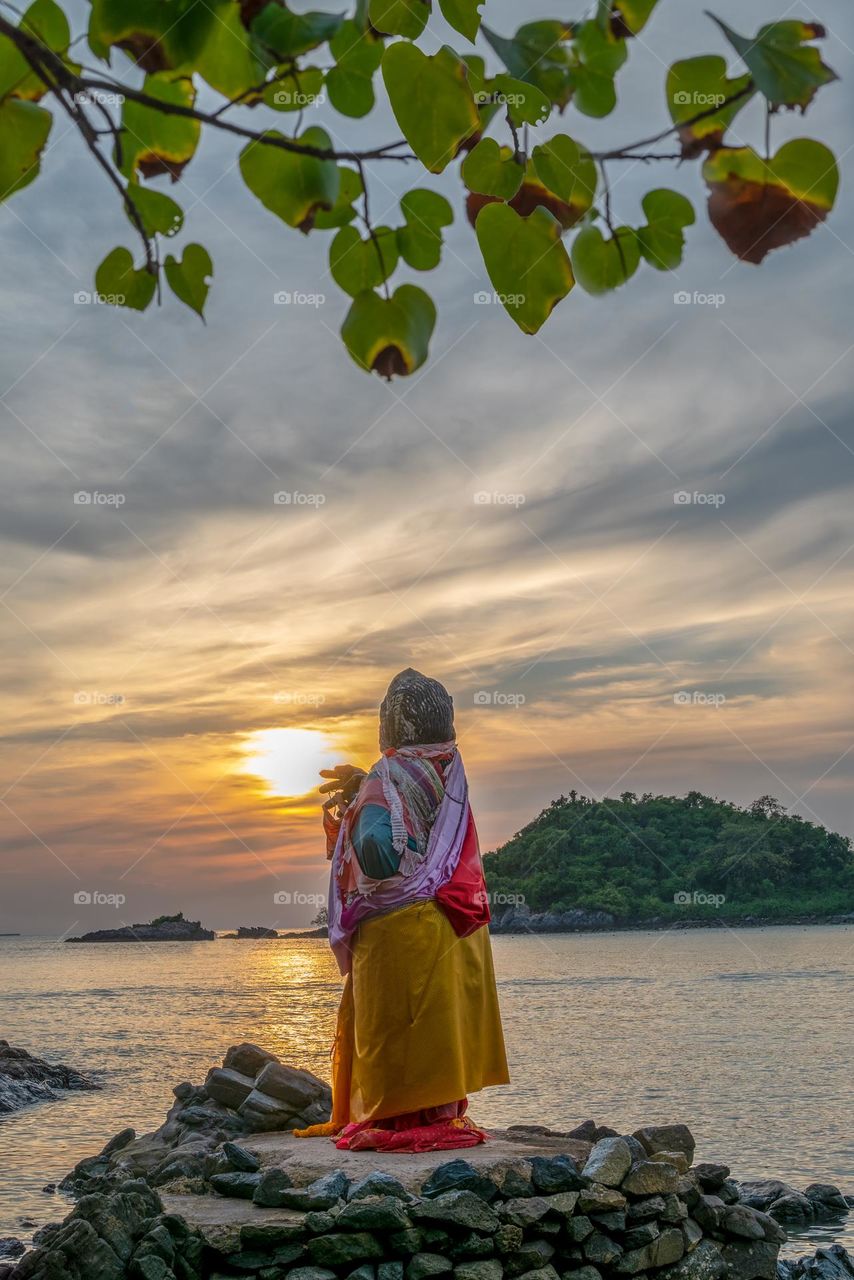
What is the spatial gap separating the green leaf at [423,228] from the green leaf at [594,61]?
0.68 feet

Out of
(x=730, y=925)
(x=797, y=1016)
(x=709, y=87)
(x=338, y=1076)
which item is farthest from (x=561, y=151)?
(x=730, y=925)

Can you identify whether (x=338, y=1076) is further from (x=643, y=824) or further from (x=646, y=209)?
(x=643, y=824)

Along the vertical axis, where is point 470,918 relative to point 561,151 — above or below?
below

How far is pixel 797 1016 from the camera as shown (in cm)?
3488

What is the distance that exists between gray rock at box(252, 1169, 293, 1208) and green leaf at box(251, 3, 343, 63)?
20.5 feet

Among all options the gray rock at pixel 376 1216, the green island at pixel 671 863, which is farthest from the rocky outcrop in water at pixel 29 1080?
the green island at pixel 671 863

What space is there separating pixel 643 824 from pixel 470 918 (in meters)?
61.1

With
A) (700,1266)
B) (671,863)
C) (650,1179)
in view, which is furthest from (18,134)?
(671,863)

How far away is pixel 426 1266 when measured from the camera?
6.01 metres

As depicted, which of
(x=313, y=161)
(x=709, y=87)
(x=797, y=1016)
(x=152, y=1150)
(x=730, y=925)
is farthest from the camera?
(x=730, y=925)

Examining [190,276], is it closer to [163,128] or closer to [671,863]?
[163,128]

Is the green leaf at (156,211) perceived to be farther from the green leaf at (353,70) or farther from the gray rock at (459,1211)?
the gray rock at (459,1211)

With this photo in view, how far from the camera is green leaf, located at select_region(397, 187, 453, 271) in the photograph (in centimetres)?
148

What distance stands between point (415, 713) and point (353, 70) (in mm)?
6326
